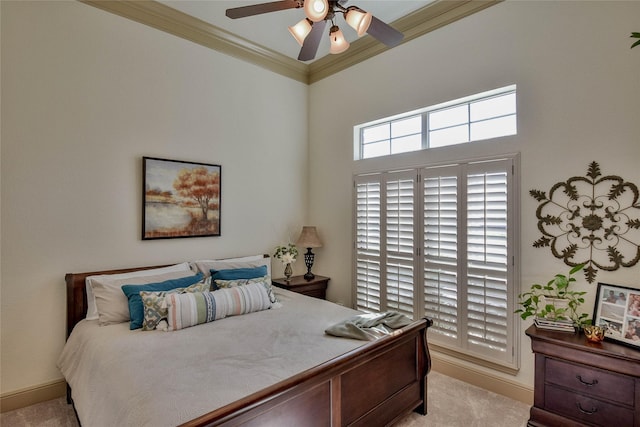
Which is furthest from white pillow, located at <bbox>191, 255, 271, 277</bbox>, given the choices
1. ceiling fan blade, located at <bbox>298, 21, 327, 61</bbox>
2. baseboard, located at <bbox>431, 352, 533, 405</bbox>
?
ceiling fan blade, located at <bbox>298, 21, 327, 61</bbox>

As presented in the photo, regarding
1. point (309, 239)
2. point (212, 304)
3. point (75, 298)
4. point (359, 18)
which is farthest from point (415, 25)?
point (75, 298)

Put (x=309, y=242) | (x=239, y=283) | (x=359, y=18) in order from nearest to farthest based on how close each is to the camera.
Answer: (x=359, y=18), (x=239, y=283), (x=309, y=242)

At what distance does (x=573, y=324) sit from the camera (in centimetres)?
224

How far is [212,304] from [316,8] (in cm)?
216

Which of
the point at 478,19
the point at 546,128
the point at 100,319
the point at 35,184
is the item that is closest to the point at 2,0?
the point at 35,184

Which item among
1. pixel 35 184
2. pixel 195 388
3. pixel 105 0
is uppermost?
pixel 105 0

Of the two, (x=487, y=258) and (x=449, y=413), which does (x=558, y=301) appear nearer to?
(x=487, y=258)

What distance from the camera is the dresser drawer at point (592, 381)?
75.4 inches

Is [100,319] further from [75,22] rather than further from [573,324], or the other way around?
[573,324]

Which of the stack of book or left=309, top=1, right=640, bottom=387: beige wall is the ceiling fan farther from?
the stack of book

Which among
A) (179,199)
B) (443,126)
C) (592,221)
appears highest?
(443,126)

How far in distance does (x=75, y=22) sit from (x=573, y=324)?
4.43 meters

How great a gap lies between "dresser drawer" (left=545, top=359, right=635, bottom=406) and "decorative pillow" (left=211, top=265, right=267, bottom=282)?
2.38 metres

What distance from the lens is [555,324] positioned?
7.38 ft
